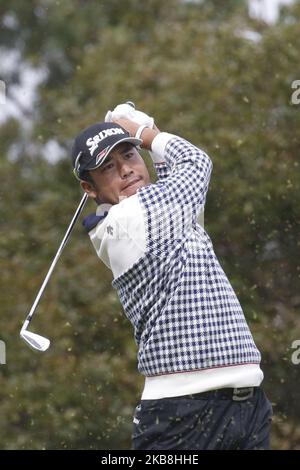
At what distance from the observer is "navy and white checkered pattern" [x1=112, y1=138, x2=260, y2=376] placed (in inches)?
150

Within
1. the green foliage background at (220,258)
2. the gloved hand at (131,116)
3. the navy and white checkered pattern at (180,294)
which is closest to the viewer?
the navy and white checkered pattern at (180,294)

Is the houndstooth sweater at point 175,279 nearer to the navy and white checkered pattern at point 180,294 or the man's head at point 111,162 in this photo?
the navy and white checkered pattern at point 180,294

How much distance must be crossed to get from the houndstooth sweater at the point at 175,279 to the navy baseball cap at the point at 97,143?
184 mm

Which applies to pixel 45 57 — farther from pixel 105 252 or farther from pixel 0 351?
pixel 105 252

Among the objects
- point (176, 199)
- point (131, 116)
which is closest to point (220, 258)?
point (131, 116)

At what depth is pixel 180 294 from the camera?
384cm

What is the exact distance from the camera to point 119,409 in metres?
7.59

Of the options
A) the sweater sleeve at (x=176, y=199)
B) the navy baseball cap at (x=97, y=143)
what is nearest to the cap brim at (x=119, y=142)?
the navy baseball cap at (x=97, y=143)

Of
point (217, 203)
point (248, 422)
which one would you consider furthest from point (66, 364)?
point (248, 422)

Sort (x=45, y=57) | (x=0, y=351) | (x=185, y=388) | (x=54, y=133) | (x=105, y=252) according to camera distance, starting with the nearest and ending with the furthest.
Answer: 1. (x=185, y=388)
2. (x=105, y=252)
3. (x=0, y=351)
4. (x=54, y=133)
5. (x=45, y=57)

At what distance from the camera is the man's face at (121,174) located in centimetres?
416

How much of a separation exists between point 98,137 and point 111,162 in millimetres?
98

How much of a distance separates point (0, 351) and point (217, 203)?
5.44ft

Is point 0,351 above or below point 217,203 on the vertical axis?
below
